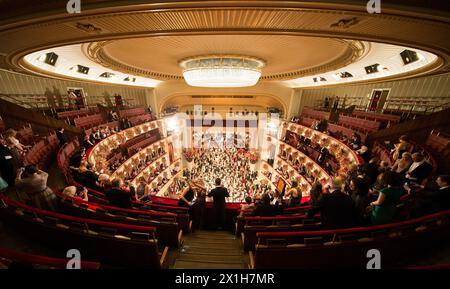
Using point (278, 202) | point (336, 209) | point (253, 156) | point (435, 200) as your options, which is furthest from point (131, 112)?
point (435, 200)

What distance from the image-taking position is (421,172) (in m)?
4.29

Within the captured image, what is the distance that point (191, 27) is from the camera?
11.9ft

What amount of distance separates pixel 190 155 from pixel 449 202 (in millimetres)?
19991

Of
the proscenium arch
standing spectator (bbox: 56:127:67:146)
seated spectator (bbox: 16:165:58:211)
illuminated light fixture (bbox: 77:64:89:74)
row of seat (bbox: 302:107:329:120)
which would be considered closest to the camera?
seated spectator (bbox: 16:165:58:211)

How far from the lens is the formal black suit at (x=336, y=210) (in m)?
2.91

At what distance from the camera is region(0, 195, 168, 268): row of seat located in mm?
2986

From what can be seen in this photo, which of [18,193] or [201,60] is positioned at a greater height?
[201,60]

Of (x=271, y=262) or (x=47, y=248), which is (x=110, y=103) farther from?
(x=271, y=262)

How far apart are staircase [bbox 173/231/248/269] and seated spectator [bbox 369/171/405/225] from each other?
2.43 meters

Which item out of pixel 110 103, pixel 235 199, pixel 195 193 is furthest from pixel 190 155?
pixel 195 193

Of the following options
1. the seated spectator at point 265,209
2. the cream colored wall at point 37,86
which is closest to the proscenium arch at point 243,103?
the cream colored wall at point 37,86

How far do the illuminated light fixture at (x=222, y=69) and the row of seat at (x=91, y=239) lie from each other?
19.2ft

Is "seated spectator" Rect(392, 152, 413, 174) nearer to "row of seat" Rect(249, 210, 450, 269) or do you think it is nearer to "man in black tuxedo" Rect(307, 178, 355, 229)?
"row of seat" Rect(249, 210, 450, 269)

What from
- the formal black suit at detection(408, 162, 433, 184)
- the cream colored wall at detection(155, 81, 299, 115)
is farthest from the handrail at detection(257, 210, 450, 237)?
the cream colored wall at detection(155, 81, 299, 115)
